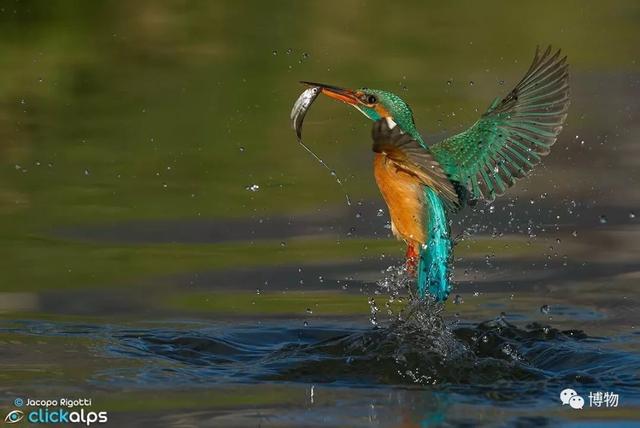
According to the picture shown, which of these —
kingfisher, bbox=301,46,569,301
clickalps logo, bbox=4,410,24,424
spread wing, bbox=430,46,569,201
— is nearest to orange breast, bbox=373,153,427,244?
kingfisher, bbox=301,46,569,301

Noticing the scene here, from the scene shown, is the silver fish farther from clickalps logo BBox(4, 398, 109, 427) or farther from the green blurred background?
clickalps logo BBox(4, 398, 109, 427)

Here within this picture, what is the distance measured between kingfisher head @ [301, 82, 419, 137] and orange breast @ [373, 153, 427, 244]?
0.19m

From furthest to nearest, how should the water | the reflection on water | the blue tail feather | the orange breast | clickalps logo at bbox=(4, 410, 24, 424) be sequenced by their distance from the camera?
the blue tail feather
the orange breast
the water
the reflection on water
clickalps logo at bbox=(4, 410, 24, 424)

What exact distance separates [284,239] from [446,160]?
5.55ft

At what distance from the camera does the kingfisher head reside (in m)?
6.26

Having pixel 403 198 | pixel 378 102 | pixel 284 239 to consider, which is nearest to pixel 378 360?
pixel 403 198

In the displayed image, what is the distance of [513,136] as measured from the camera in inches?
258

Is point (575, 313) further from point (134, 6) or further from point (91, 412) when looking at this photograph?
point (134, 6)

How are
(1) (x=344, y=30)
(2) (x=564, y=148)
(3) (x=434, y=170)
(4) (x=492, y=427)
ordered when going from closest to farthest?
(4) (x=492, y=427) → (3) (x=434, y=170) → (2) (x=564, y=148) → (1) (x=344, y=30)

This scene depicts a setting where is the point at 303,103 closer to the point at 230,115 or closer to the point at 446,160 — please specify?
the point at 446,160

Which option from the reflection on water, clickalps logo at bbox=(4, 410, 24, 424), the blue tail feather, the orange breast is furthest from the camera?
the blue tail feather

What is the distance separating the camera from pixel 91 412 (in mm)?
5555

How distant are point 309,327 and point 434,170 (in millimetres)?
1116

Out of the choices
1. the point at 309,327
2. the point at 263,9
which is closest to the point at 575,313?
the point at 309,327
